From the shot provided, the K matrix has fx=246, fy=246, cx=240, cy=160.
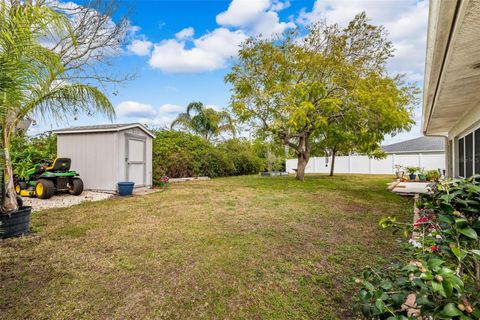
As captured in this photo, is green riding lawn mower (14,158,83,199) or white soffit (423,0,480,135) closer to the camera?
white soffit (423,0,480,135)

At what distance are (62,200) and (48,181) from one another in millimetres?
692

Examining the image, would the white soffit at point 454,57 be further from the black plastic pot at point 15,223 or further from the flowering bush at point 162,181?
the flowering bush at point 162,181

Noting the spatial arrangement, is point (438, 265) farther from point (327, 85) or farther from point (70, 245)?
point (327, 85)

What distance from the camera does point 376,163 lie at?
23.0 metres

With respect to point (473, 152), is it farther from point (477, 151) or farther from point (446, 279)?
point (446, 279)

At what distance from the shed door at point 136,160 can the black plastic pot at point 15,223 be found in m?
5.09

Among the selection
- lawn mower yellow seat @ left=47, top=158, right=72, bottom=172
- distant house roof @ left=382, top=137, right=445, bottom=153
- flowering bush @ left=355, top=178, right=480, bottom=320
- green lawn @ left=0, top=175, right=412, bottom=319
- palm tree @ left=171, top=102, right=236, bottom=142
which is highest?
palm tree @ left=171, top=102, right=236, bottom=142

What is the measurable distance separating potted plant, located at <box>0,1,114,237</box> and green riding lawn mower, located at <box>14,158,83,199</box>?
331 centimetres

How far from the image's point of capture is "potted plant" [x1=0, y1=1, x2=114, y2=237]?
2434mm

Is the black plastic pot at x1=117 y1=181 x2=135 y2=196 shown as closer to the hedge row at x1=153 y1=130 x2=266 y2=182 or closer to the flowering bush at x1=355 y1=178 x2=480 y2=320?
the hedge row at x1=153 y1=130 x2=266 y2=182

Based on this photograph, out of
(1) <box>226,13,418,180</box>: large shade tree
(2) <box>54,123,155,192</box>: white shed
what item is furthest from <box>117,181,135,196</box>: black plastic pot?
(1) <box>226,13,418,180</box>: large shade tree

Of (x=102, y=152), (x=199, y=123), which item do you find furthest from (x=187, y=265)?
(x=199, y=123)

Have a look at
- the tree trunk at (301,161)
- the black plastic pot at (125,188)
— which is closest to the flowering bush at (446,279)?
the black plastic pot at (125,188)

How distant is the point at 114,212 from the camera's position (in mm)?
5719
